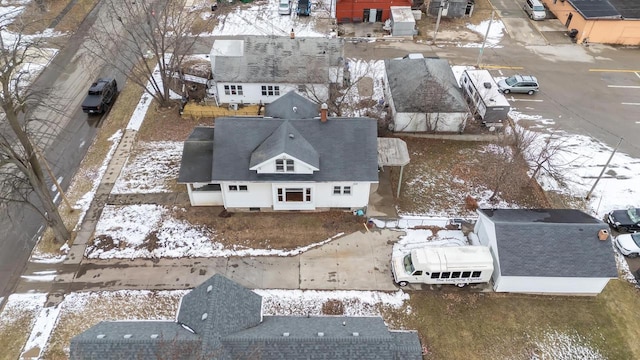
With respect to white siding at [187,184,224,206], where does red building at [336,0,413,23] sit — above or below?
above

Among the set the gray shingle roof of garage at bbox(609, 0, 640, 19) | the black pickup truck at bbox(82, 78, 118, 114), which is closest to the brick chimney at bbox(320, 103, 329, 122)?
the black pickup truck at bbox(82, 78, 118, 114)

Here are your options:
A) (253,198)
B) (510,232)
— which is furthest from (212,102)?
(510,232)

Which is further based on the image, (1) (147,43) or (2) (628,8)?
(2) (628,8)

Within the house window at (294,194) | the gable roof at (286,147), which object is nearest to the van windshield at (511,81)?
the gable roof at (286,147)

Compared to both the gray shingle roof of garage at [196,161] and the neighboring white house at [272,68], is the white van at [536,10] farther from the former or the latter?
the gray shingle roof of garage at [196,161]

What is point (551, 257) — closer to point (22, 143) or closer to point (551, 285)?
point (551, 285)

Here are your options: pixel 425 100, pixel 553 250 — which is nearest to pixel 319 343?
pixel 553 250

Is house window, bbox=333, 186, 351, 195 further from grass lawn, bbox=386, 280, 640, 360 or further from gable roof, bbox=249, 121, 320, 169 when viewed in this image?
grass lawn, bbox=386, 280, 640, 360
